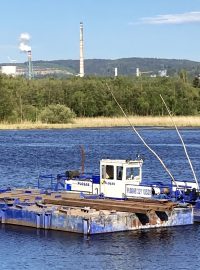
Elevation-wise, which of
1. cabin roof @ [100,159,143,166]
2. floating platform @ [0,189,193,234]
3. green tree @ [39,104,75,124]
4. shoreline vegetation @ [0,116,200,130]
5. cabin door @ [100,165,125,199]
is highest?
cabin roof @ [100,159,143,166]

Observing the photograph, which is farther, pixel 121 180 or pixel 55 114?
pixel 55 114

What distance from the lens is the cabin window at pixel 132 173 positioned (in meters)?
38.4

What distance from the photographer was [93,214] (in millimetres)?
34562

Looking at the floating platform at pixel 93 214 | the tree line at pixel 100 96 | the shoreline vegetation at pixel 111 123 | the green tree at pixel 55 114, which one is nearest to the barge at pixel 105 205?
the floating platform at pixel 93 214

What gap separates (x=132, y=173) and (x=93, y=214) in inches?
191

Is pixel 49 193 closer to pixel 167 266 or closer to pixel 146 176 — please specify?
pixel 167 266

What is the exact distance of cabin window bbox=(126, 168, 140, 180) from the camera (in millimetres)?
38438

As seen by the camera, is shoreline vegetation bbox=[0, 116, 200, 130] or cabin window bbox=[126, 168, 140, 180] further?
shoreline vegetation bbox=[0, 116, 200, 130]

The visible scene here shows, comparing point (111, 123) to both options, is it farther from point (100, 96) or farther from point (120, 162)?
point (120, 162)

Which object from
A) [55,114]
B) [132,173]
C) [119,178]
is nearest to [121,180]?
[119,178]

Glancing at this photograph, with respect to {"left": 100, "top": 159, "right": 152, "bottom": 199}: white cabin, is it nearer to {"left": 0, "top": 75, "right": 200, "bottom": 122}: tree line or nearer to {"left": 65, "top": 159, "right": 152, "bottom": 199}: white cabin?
{"left": 65, "top": 159, "right": 152, "bottom": 199}: white cabin

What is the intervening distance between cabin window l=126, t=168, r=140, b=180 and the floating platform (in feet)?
4.79

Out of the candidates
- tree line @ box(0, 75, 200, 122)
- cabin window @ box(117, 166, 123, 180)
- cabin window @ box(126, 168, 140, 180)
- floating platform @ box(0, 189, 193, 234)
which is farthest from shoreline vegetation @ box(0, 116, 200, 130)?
floating platform @ box(0, 189, 193, 234)

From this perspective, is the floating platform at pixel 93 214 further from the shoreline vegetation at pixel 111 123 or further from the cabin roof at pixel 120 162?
the shoreline vegetation at pixel 111 123
